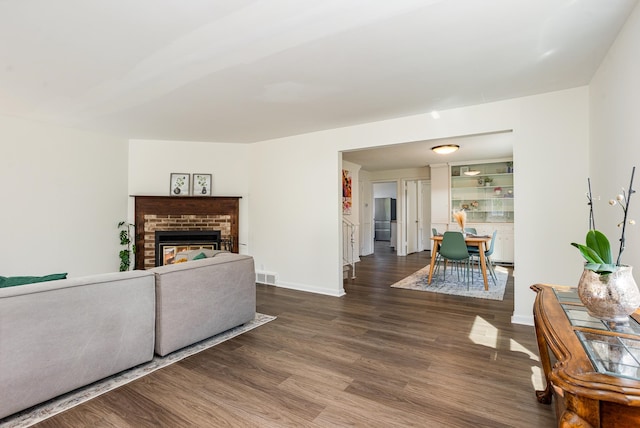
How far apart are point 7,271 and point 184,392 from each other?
11.1ft

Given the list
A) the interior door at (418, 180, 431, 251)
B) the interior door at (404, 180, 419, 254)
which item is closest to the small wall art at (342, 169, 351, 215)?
the interior door at (404, 180, 419, 254)

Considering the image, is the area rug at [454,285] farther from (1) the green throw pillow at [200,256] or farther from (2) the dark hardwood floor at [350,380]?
(1) the green throw pillow at [200,256]

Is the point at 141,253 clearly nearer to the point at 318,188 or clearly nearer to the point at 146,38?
the point at 318,188

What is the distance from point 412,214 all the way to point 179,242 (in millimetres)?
6034

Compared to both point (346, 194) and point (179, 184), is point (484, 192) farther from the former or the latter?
point (179, 184)

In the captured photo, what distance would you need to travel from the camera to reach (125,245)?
16.2ft

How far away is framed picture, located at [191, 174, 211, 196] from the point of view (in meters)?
5.24

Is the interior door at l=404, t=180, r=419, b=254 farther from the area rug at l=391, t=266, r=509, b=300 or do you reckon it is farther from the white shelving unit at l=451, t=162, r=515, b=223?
the area rug at l=391, t=266, r=509, b=300

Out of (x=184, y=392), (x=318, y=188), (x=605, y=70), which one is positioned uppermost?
(x=605, y=70)

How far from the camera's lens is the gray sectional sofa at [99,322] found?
5.62 ft

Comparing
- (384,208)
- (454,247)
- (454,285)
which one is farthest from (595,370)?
(384,208)

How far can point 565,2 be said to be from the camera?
177 cm

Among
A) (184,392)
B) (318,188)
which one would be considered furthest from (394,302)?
(184,392)

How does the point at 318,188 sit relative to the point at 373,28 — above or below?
below
